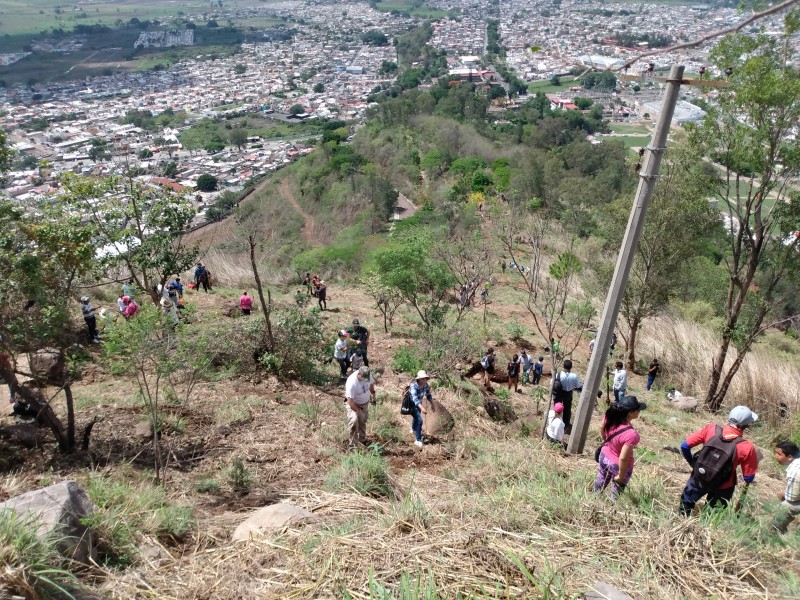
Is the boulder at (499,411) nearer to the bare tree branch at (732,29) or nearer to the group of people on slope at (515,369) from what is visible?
the group of people on slope at (515,369)

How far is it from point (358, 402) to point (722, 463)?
369cm

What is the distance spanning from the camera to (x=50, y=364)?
8.00 m

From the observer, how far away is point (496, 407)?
8508 millimetres

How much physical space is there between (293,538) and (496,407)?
561 centimetres

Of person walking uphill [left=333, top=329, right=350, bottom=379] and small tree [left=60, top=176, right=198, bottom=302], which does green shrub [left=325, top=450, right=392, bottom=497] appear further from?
small tree [left=60, top=176, right=198, bottom=302]

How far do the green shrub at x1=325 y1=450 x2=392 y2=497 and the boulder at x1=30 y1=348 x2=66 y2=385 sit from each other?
5.30 meters

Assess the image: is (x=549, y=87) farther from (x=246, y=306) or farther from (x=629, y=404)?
(x=629, y=404)

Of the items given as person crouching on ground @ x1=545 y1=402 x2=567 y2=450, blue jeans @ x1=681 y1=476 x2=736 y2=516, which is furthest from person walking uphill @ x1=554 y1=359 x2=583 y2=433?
blue jeans @ x1=681 y1=476 x2=736 y2=516

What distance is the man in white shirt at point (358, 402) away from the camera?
20.3 ft

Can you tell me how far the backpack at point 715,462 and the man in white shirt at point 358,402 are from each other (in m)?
3.48

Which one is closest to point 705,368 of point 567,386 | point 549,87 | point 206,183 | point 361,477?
point 567,386

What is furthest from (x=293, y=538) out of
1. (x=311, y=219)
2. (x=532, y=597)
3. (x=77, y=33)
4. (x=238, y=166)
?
(x=77, y=33)

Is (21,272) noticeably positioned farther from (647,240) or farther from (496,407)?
(647,240)

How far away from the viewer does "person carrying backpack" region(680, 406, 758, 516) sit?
12.7ft
